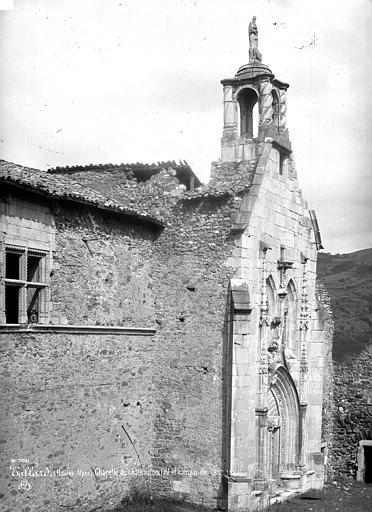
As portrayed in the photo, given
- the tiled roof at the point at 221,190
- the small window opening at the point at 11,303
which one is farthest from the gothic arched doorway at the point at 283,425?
the small window opening at the point at 11,303

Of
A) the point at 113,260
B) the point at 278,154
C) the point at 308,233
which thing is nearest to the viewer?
the point at 113,260

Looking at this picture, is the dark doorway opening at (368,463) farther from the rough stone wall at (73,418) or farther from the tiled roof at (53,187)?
the tiled roof at (53,187)

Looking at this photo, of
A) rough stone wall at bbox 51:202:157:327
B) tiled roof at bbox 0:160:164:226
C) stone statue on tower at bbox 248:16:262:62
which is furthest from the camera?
stone statue on tower at bbox 248:16:262:62

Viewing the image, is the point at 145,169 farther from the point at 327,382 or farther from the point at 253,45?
the point at 327,382

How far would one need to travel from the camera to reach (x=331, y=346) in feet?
85.3

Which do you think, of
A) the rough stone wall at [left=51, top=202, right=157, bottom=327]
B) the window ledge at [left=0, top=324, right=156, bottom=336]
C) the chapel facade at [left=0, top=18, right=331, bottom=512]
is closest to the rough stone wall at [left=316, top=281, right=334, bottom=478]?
the chapel facade at [left=0, top=18, right=331, bottom=512]

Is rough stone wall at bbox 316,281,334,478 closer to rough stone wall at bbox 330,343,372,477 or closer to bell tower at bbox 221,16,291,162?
rough stone wall at bbox 330,343,372,477

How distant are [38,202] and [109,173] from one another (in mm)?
5536

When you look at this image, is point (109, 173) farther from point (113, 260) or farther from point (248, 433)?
point (248, 433)

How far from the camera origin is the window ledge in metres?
13.7

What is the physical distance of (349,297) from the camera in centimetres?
3403

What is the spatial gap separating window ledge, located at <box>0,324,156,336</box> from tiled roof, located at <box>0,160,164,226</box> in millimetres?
2512

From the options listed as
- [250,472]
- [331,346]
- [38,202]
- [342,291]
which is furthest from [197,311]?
[342,291]

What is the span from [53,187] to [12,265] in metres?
1.89
